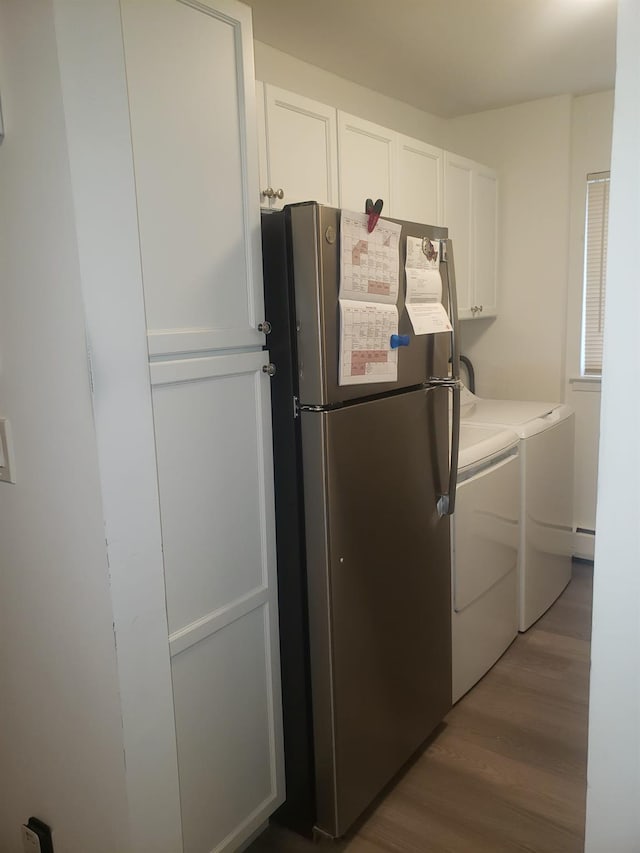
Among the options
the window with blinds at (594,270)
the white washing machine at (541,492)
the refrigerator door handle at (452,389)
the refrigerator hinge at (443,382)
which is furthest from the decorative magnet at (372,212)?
the window with blinds at (594,270)

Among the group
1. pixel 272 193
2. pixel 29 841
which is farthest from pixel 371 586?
pixel 272 193

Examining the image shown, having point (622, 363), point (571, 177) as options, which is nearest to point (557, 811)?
point (622, 363)

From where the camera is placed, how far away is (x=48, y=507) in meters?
1.33

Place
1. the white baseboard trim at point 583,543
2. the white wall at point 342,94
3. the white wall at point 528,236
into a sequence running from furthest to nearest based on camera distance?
the white baseboard trim at point 583,543 < the white wall at point 528,236 < the white wall at point 342,94

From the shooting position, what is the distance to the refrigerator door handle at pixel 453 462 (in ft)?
6.68

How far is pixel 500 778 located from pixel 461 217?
93.6 inches

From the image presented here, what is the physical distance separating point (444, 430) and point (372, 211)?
2.55 ft

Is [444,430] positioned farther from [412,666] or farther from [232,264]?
[232,264]

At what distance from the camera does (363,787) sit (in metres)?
1.79

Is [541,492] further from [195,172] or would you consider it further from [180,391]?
[195,172]

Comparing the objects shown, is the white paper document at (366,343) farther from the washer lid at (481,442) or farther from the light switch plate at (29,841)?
the light switch plate at (29,841)

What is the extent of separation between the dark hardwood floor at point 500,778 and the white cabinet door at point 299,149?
5.97 feet

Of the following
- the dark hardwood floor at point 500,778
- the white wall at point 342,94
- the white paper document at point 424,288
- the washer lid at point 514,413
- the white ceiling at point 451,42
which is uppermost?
the white ceiling at point 451,42

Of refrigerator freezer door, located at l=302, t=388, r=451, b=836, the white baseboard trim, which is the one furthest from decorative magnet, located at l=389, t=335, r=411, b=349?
the white baseboard trim
